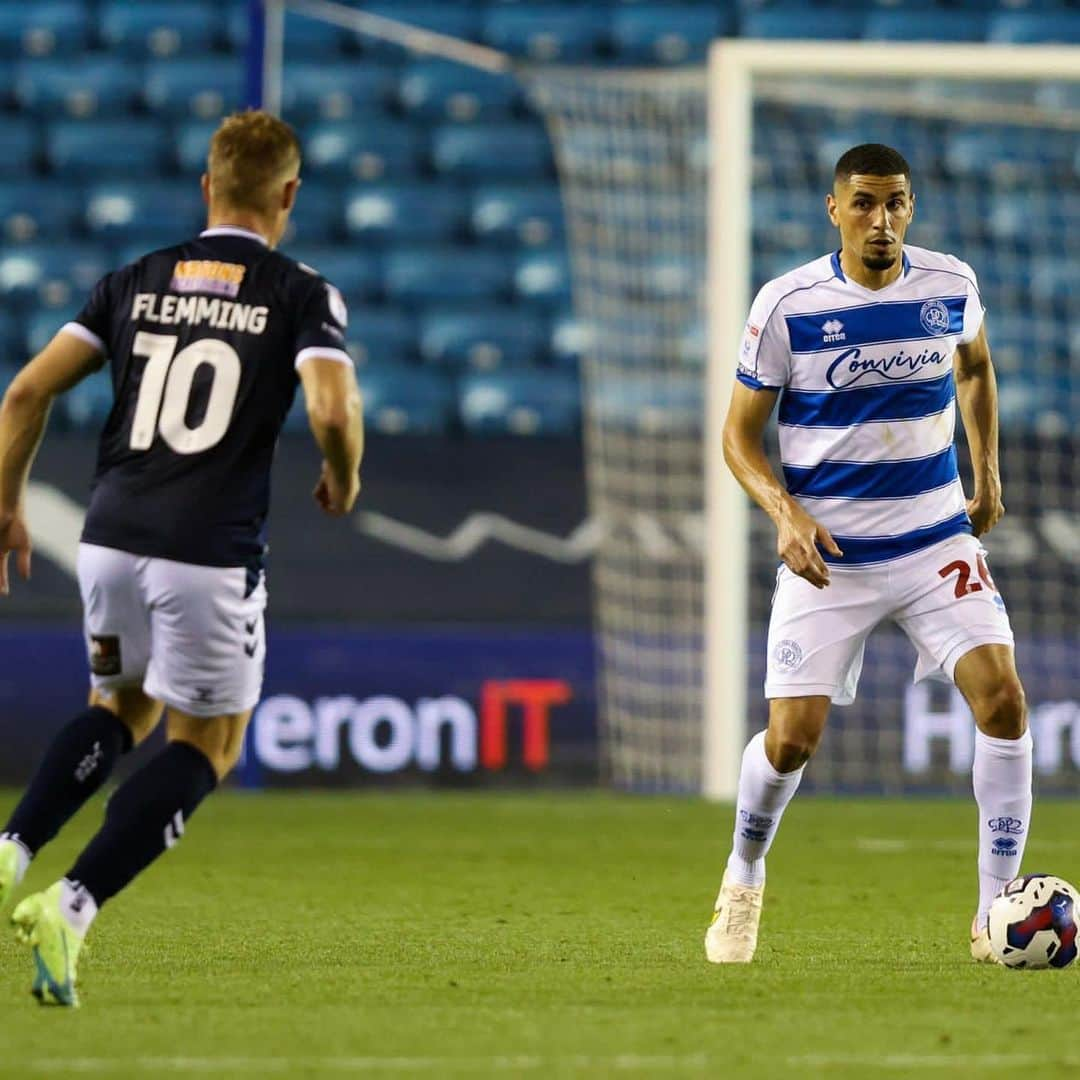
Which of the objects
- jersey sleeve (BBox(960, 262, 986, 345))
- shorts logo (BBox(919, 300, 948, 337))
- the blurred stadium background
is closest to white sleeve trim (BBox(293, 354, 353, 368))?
shorts logo (BBox(919, 300, 948, 337))

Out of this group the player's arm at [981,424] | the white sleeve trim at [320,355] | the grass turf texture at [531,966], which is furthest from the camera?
the player's arm at [981,424]

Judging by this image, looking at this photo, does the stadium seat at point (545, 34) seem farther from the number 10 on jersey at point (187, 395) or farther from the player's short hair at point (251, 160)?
the number 10 on jersey at point (187, 395)

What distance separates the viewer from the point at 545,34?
13.6 metres

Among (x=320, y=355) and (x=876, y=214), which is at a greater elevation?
(x=876, y=214)

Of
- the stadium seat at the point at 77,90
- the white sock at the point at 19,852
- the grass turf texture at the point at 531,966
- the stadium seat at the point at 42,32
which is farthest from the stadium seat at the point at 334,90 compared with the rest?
the white sock at the point at 19,852

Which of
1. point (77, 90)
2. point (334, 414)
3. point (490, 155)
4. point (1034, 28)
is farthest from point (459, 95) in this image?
point (334, 414)

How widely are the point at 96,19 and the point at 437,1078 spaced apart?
37.6ft

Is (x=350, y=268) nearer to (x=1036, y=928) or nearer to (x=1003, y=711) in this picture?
(x=1003, y=711)

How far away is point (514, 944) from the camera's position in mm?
5184

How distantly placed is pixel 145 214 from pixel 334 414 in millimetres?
9170

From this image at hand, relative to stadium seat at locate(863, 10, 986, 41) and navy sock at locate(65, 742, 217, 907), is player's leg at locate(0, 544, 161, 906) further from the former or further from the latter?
stadium seat at locate(863, 10, 986, 41)

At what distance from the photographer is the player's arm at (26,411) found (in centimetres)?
425

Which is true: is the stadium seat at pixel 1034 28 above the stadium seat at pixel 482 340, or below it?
above

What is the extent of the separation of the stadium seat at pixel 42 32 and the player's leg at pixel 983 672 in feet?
32.5
